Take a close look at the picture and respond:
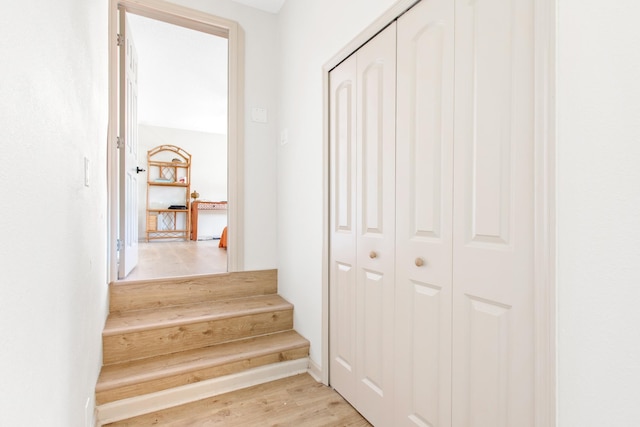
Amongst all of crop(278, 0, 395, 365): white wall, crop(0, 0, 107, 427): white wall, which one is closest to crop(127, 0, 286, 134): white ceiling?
crop(278, 0, 395, 365): white wall

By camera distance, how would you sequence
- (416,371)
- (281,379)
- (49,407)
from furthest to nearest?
1. (281,379)
2. (416,371)
3. (49,407)

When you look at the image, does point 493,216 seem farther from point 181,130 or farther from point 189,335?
point 181,130

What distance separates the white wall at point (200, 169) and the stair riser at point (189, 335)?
5.29 metres

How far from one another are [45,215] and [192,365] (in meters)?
1.39

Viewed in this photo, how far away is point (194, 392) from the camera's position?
5.98ft

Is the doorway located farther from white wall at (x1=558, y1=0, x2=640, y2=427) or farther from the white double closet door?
white wall at (x1=558, y1=0, x2=640, y2=427)

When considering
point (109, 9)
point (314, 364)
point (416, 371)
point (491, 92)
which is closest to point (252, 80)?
point (109, 9)

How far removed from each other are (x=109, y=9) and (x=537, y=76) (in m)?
2.73

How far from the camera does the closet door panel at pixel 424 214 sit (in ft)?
3.91

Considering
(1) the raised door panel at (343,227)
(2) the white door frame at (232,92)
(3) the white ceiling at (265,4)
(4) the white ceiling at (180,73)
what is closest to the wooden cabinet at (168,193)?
(4) the white ceiling at (180,73)

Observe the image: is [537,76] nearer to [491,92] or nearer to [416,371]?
[491,92]

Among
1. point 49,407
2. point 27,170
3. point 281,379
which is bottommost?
point 281,379

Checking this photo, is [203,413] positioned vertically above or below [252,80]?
below

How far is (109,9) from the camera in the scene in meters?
2.23
